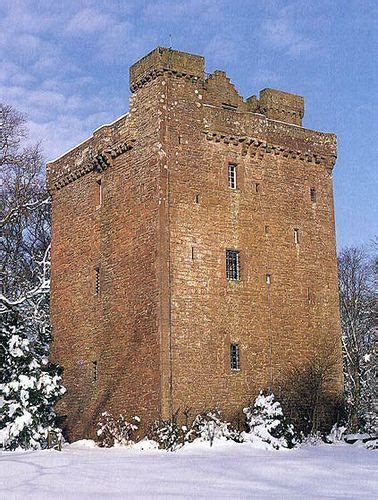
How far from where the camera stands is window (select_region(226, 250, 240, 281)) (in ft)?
87.6

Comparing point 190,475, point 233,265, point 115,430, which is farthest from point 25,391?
point 190,475

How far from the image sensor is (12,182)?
29.6 meters

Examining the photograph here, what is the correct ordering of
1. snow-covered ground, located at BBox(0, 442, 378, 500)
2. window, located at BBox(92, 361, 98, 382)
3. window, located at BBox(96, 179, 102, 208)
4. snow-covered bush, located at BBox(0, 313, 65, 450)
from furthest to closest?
window, located at BBox(96, 179, 102, 208)
window, located at BBox(92, 361, 98, 382)
snow-covered bush, located at BBox(0, 313, 65, 450)
snow-covered ground, located at BBox(0, 442, 378, 500)

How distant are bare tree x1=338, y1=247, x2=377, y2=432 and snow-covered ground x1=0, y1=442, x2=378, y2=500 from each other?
1703cm

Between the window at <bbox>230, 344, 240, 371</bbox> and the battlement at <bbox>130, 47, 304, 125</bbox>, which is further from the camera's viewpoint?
the battlement at <bbox>130, 47, 304, 125</bbox>

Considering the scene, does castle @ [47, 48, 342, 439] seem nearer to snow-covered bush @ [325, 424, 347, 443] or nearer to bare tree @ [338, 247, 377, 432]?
snow-covered bush @ [325, 424, 347, 443]

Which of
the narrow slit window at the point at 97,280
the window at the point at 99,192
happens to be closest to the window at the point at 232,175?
the window at the point at 99,192

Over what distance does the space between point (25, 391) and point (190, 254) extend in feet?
20.9

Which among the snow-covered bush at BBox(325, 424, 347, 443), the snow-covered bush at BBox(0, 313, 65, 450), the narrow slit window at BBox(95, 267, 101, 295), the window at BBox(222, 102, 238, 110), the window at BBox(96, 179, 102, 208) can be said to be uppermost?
the window at BBox(222, 102, 238, 110)

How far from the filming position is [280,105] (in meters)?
31.2

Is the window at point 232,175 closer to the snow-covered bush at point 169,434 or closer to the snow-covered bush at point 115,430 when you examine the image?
the snow-covered bush at point 169,434

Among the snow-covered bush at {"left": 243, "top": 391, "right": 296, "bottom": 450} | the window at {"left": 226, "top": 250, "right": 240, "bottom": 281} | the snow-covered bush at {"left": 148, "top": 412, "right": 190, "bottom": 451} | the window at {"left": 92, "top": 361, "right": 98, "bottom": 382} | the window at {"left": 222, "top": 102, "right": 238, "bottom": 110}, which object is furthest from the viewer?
the window at {"left": 222, "top": 102, "right": 238, "bottom": 110}

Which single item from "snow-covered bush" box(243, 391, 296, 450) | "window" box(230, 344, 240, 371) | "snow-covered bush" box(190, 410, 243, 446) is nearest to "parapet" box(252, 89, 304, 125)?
"window" box(230, 344, 240, 371)

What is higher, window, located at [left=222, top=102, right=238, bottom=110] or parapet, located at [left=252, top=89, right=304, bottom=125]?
parapet, located at [left=252, top=89, right=304, bottom=125]
